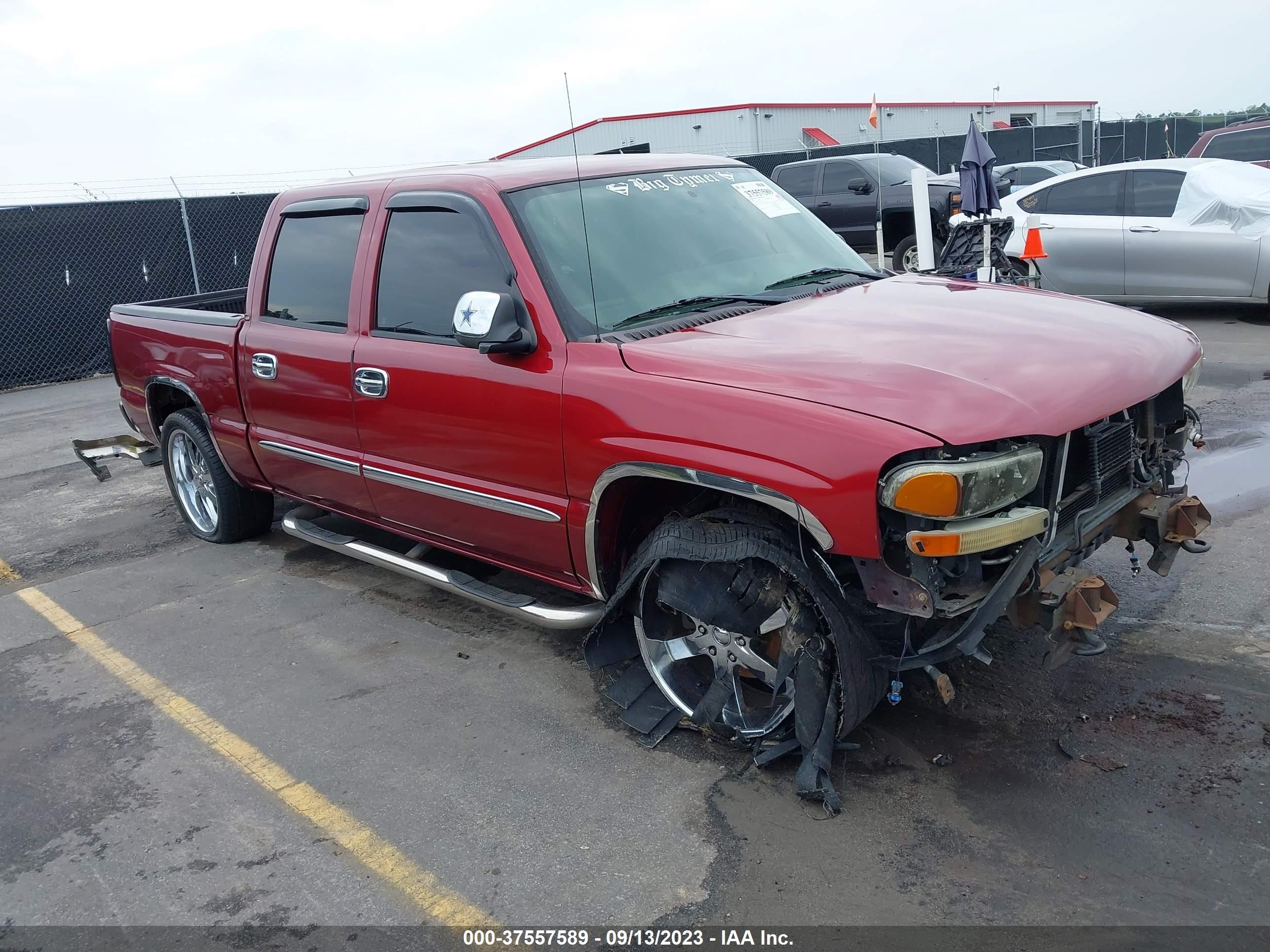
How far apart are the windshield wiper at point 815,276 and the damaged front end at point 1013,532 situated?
1.34 m

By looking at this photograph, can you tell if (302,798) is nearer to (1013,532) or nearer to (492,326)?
(492,326)

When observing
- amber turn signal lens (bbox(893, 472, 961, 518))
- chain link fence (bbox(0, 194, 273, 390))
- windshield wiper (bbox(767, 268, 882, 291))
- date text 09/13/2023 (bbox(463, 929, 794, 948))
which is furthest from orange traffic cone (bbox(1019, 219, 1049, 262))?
chain link fence (bbox(0, 194, 273, 390))

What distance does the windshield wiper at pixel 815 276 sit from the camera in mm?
4113

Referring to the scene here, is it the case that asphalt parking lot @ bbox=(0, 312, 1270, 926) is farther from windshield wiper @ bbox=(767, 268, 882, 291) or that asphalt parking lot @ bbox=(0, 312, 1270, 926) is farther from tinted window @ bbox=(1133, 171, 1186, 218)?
tinted window @ bbox=(1133, 171, 1186, 218)

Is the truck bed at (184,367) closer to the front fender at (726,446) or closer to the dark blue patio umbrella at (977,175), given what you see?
the front fender at (726,446)

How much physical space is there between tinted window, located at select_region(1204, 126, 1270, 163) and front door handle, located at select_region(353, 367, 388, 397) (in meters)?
14.7

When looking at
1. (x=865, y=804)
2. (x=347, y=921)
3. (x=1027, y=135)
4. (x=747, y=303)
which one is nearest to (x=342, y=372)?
(x=747, y=303)

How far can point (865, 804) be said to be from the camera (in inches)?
124

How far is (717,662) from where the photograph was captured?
3500 mm

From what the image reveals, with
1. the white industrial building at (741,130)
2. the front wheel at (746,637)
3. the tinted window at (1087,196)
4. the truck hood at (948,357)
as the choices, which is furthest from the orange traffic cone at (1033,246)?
the white industrial building at (741,130)

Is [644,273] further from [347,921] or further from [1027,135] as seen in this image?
[1027,135]

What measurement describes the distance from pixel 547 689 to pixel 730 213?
6.84 feet

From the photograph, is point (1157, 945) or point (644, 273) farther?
point (644, 273)

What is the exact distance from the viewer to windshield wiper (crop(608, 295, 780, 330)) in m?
3.67
